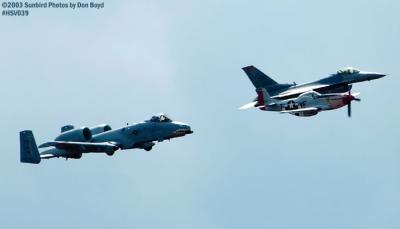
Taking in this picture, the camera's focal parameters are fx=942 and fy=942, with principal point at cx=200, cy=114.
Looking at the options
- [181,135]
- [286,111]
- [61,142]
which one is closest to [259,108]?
[286,111]

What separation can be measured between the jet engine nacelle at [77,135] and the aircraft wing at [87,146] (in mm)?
2101

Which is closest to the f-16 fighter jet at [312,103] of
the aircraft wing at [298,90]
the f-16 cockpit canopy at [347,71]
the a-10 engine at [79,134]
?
the aircraft wing at [298,90]

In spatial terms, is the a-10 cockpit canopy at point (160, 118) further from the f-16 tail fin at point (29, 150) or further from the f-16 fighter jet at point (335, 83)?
the f-16 fighter jet at point (335, 83)

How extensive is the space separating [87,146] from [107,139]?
263cm

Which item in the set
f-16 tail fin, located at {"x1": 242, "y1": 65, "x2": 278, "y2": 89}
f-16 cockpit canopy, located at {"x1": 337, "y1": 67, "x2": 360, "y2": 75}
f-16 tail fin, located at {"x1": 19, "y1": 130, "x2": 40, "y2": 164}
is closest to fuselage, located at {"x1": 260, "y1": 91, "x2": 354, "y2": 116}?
f-16 cockpit canopy, located at {"x1": 337, "y1": 67, "x2": 360, "y2": 75}

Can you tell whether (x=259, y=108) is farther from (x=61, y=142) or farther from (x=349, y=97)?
(x=61, y=142)

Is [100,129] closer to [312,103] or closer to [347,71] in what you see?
[312,103]

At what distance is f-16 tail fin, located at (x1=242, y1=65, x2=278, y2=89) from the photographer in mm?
127562

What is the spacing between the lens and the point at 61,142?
10000 cm

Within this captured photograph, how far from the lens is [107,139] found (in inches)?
4038

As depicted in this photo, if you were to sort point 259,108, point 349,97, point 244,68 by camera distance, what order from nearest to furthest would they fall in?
point 349,97 < point 259,108 < point 244,68

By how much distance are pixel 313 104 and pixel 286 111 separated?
12.5 ft

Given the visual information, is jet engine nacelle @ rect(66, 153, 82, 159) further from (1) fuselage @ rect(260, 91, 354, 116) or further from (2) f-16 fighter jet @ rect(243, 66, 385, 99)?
(2) f-16 fighter jet @ rect(243, 66, 385, 99)

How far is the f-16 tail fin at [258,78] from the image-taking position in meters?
128
